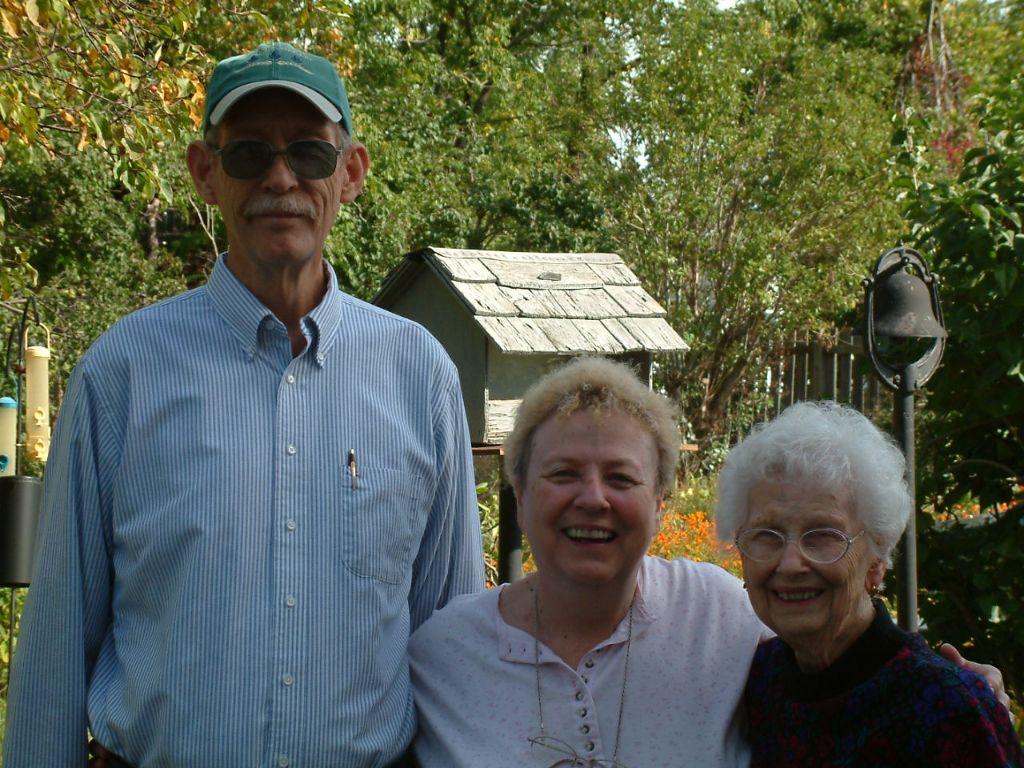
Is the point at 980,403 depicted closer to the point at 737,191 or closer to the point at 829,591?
the point at 829,591

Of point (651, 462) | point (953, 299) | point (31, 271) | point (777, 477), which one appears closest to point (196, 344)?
point (651, 462)

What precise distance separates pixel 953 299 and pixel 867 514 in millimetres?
2936

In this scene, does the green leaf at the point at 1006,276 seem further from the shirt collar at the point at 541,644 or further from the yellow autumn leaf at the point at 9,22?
the yellow autumn leaf at the point at 9,22

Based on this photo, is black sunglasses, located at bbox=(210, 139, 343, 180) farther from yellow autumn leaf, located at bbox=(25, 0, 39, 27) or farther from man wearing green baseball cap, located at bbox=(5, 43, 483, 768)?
yellow autumn leaf, located at bbox=(25, 0, 39, 27)

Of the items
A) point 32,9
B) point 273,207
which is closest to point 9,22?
point 32,9

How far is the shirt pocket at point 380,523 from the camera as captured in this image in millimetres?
2070

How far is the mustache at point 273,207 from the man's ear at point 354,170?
178 millimetres

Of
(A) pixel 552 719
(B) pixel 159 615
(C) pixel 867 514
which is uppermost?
(C) pixel 867 514

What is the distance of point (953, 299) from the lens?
4617 millimetres

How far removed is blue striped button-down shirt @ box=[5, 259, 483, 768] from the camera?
1.96m

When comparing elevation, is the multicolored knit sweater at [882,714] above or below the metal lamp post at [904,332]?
below

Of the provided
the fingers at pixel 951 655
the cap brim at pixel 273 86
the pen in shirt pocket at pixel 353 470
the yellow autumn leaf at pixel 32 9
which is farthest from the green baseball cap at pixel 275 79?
the yellow autumn leaf at pixel 32 9

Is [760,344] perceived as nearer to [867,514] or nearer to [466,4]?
[466,4]

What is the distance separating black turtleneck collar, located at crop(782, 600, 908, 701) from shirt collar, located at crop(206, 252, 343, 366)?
107cm
